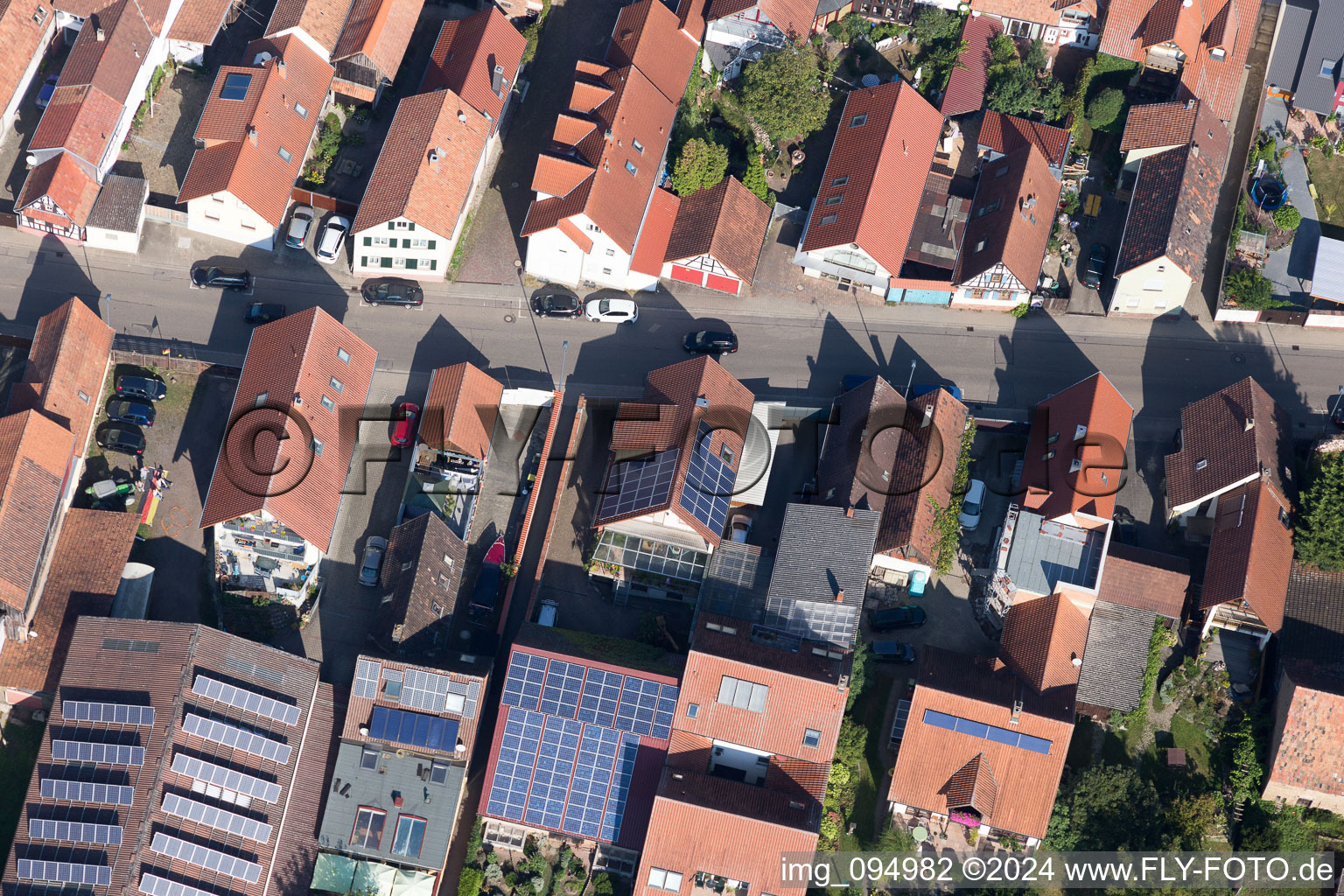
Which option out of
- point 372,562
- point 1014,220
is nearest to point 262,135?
point 372,562

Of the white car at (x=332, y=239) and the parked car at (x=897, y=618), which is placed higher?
the white car at (x=332, y=239)

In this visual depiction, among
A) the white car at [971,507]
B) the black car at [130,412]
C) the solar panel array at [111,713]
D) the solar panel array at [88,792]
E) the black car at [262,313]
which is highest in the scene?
the black car at [262,313]

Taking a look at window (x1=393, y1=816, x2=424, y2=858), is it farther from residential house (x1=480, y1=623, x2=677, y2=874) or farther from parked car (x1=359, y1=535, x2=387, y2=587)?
parked car (x1=359, y1=535, x2=387, y2=587)

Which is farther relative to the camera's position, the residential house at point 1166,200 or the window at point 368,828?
the residential house at point 1166,200

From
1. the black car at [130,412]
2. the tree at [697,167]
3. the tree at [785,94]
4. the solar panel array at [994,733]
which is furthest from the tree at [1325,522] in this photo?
the black car at [130,412]

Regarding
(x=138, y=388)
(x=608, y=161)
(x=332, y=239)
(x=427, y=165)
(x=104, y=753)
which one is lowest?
(x=104, y=753)

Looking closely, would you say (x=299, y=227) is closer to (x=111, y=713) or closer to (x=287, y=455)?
(x=287, y=455)

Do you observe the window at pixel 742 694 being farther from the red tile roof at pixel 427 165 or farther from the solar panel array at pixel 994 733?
the red tile roof at pixel 427 165

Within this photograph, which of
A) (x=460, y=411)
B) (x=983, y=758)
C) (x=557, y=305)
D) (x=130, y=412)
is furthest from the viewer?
(x=557, y=305)

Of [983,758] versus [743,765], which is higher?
[983,758]
